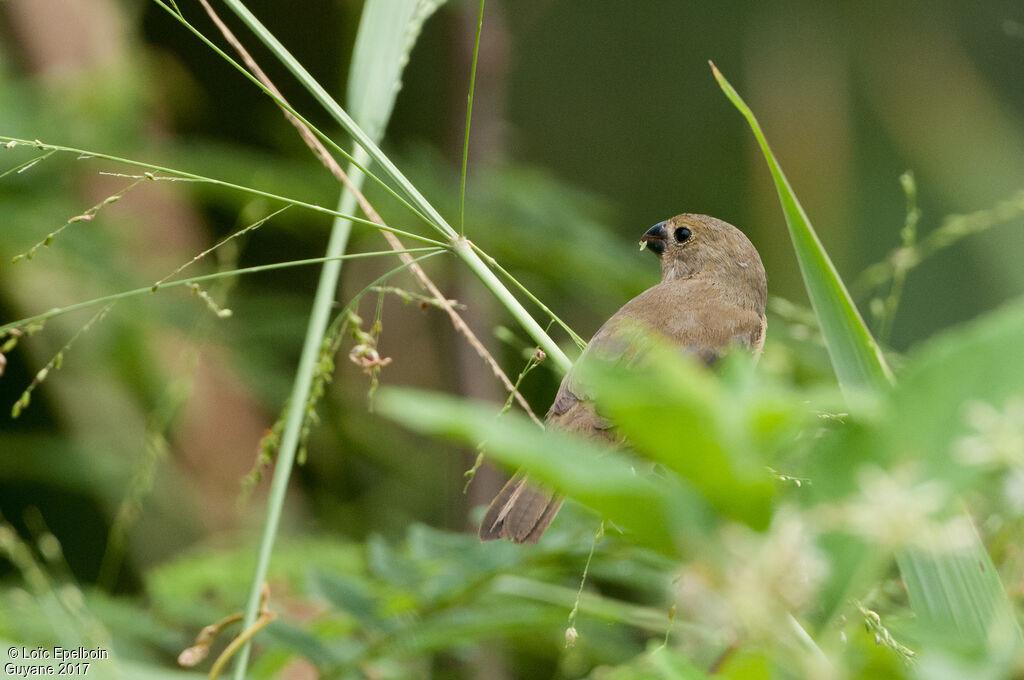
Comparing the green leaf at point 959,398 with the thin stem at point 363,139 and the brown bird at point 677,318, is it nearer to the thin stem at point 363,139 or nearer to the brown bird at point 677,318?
the thin stem at point 363,139

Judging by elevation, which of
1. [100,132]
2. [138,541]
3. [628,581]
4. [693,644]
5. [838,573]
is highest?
[838,573]

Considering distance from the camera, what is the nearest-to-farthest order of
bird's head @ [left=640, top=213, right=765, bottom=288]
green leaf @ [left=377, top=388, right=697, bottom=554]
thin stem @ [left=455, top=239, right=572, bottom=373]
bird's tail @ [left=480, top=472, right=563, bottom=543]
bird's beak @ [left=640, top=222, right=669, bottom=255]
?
1. green leaf @ [left=377, top=388, right=697, bottom=554]
2. thin stem @ [left=455, top=239, right=572, bottom=373]
3. bird's tail @ [left=480, top=472, right=563, bottom=543]
4. bird's head @ [left=640, top=213, right=765, bottom=288]
5. bird's beak @ [left=640, top=222, right=669, bottom=255]

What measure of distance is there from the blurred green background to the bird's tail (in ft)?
1.16

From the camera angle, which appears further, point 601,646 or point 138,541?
point 138,541

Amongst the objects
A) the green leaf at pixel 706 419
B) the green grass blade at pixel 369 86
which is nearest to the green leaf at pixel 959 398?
the green leaf at pixel 706 419

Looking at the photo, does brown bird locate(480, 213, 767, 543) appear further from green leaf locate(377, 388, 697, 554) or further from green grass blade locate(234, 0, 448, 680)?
green leaf locate(377, 388, 697, 554)

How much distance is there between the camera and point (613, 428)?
Answer: 2.20 meters

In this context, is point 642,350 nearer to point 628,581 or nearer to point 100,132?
point 628,581

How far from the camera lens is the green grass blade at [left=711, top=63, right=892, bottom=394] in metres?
1.11

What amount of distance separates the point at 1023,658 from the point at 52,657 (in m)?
1.56

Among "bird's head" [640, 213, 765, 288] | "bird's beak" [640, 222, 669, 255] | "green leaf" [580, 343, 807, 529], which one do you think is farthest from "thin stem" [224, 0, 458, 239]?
"bird's beak" [640, 222, 669, 255]

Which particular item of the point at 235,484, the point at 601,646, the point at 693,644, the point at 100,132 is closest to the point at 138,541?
the point at 235,484

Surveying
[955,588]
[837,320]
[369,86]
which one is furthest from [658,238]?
[955,588]

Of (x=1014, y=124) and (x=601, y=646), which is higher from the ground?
(x=601, y=646)
